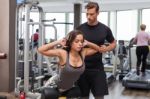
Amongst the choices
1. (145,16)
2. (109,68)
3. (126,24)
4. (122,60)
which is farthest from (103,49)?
(126,24)

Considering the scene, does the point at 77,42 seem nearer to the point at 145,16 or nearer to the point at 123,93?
the point at 123,93

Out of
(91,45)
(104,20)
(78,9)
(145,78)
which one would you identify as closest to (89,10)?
(91,45)

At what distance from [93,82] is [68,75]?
497mm

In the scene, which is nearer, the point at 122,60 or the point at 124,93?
the point at 124,93

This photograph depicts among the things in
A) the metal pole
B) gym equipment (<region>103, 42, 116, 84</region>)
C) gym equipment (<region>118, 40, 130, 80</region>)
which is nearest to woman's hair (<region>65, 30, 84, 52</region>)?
the metal pole

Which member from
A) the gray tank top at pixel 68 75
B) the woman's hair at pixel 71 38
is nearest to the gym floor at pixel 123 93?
the gray tank top at pixel 68 75

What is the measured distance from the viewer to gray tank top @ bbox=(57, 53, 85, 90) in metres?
2.43

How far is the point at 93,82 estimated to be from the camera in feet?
9.43

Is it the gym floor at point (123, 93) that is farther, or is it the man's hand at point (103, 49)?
the gym floor at point (123, 93)

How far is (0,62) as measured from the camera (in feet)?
18.3

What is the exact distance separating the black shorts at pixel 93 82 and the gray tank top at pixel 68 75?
33 centimetres

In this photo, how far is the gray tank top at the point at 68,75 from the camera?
2434 millimetres

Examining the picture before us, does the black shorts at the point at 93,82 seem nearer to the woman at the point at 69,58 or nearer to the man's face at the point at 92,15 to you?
the woman at the point at 69,58

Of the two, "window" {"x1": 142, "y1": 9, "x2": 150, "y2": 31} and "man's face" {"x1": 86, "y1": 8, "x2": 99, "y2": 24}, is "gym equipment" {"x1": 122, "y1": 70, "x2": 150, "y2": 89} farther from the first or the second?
"window" {"x1": 142, "y1": 9, "x2": 150, "y2": 31}
